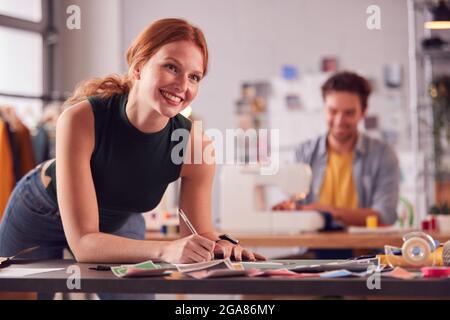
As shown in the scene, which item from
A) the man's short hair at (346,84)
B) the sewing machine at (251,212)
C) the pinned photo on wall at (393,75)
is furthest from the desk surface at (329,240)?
the pinned photo on wall at (393,75)

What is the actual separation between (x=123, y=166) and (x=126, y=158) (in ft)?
0.08

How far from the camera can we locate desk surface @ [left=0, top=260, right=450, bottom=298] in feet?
4.83

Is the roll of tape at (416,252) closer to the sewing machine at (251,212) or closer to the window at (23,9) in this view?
the sewing machine at (251,212)

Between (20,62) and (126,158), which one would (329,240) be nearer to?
(126,158)

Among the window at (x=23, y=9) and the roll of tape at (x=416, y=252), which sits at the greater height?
the window at (x=23, y=9)

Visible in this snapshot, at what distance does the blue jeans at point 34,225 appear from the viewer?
2287 millimetres

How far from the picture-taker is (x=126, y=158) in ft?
6.93

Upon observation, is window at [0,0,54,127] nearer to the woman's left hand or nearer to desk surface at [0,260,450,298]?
the woman's left hand

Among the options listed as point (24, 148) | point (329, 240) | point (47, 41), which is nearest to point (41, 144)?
point (24, 148)

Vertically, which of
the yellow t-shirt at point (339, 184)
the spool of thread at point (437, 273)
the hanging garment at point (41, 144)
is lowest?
the spool of thread at point (437, 273)

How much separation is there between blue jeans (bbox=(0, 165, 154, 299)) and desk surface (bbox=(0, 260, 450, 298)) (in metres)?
0.66

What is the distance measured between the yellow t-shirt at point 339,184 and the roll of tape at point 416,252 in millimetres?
2243

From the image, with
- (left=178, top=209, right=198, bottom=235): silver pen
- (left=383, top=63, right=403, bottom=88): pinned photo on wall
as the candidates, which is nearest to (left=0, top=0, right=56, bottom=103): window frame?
(left=383, top=63, right=403, bottom=88): pinned photo on wall

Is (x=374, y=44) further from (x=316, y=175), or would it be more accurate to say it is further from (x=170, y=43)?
(x=170, y=43)
